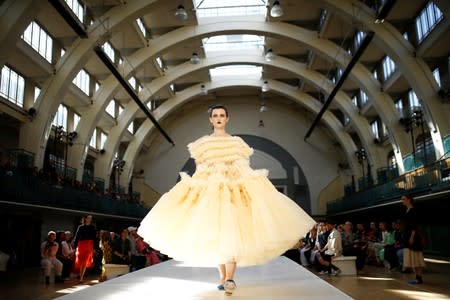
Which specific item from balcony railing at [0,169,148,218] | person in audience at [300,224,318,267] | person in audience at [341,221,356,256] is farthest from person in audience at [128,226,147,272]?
person in audience at [341,221,356,256]

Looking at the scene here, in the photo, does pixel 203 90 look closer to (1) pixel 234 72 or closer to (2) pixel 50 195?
(1) pixel 234 72

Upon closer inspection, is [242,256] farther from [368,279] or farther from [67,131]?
[67,131]

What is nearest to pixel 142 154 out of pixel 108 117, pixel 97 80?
pixel 108 117

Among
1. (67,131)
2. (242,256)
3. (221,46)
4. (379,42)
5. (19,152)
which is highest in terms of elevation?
(221,46)

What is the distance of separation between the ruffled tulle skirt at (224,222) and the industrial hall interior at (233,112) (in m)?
1.13

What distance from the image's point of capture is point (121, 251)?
38.8ft

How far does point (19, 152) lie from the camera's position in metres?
19.9

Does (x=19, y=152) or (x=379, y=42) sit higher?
(x=379, y=42)

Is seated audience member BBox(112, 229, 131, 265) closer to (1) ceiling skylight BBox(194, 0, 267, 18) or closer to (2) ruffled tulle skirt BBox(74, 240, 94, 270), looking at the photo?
(2) ruffled tulle skirt BBox(74, 240, 94, 270)

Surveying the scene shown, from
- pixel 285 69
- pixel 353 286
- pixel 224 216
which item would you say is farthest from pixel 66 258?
pixel 285 69

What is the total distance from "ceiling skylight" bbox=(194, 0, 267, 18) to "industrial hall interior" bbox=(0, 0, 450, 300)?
3.3 inches

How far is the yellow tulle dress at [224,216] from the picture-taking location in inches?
165

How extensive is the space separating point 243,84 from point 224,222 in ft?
107

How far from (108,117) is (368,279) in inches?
976
